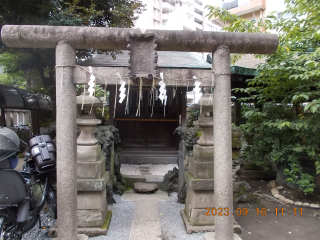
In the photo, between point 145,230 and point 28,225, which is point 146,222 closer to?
point 145,230

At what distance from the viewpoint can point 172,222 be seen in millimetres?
4426

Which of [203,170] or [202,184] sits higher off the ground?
[203,170]

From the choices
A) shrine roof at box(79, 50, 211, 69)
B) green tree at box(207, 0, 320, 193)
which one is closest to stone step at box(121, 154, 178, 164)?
green tree at box(207, 0, 320, 193)

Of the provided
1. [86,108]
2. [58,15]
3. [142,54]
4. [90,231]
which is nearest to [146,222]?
[90,231]

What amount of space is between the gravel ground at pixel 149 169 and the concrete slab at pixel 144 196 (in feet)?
3.61

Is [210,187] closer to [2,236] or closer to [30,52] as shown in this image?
[2,236]

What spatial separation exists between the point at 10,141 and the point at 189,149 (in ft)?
11.8

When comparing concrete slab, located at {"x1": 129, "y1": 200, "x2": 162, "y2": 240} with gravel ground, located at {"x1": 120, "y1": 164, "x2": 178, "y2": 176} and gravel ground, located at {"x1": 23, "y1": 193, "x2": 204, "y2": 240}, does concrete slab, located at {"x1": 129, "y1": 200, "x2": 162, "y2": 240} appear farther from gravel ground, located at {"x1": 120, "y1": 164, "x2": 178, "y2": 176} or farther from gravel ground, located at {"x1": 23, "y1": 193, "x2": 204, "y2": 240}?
gravel ground, located at {"x1": 120, "y1": 164, "x2": 178, "y2": 176}

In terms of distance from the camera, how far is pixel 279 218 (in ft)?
15.7

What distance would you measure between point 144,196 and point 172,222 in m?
1.65

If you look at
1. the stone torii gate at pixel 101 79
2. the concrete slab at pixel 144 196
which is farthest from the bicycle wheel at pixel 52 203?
the concrete slab at pixel 144 196

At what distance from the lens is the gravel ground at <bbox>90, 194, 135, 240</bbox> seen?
3797 millimetres

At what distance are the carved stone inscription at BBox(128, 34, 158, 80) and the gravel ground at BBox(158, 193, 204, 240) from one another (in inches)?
110

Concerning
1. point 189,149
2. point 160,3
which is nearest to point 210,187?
point 189,149
